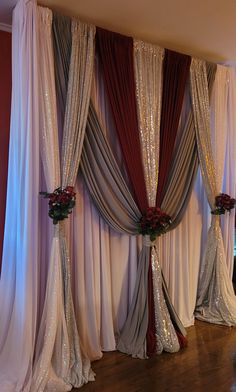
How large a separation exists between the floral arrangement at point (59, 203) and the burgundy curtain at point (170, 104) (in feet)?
3.42

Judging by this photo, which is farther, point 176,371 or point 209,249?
point 209,249

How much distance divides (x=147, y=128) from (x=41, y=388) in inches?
93.0

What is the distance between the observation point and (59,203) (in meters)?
2.71

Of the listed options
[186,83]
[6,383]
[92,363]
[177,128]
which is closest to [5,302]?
[6,383]

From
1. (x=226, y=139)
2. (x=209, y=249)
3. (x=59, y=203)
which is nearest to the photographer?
(x=59, y=203)

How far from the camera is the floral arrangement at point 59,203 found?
2.72 metres

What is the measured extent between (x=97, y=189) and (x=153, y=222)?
1.95 feet

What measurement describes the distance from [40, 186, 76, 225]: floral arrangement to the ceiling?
153cm

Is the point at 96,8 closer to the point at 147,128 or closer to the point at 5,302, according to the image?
the point at 147,128

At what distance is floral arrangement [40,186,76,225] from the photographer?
2717 millimetres

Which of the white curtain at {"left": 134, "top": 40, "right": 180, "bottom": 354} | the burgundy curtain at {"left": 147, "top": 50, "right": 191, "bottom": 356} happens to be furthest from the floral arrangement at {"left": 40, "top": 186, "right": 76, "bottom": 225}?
the burgundy curtain at {"left": 147, "top": 50, "right": 191, "bottom": 356}

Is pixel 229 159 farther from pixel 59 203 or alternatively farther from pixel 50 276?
pixel 50 276

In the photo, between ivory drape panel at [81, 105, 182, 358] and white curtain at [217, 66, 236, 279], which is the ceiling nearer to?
white curtain at [217, 66, 236, 279]

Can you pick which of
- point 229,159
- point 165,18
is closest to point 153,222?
point 229,159
